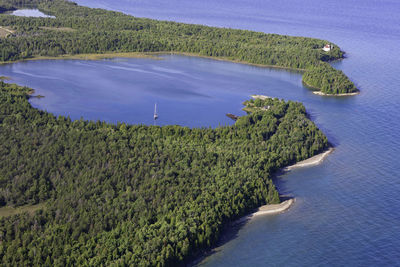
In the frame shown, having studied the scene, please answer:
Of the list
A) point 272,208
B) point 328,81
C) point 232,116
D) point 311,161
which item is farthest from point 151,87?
point 272,208

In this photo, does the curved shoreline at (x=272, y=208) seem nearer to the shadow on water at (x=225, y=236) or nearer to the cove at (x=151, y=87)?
the shadow on water at (x=225, y=236)

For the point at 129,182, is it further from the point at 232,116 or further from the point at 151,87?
the point at 151,87

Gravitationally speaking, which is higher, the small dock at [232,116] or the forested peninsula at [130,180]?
the small dock at [232,116]

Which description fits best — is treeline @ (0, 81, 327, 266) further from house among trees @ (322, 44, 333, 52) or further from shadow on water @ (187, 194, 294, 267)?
house among trees @ (322, 44, 333, 52)

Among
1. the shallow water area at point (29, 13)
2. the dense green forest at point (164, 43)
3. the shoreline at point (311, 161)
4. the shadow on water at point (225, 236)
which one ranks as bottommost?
the shadow on water at point (225, 236)

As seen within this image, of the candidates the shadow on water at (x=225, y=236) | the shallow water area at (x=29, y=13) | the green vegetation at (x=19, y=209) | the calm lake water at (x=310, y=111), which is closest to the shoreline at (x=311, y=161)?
the calm lake water at (x=310, y=111)

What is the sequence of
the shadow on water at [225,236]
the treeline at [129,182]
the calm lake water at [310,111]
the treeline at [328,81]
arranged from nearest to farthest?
the treeline at [129,182], the shadow on water at [225,236], the calm lake water at [310,111], the treeline at [328,81]

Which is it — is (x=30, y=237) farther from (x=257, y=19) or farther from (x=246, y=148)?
(x=257, y=19)

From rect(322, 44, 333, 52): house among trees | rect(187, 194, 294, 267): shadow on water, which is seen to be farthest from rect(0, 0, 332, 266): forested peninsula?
rect(322, 44, 333, 52): house among trees
